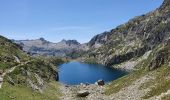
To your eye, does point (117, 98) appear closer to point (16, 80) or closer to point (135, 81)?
point (135, 81)

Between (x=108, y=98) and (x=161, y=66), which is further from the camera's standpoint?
(x=161, y=66)

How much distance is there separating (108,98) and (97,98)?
296cm

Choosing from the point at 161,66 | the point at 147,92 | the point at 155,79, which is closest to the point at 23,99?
the point at 147,92

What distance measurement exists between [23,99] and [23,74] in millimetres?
29359

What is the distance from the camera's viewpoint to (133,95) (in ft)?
240

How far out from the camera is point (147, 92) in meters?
71.2

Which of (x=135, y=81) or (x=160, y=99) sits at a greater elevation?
(x=135, y=81)

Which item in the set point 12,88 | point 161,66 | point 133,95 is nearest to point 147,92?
point 133,95

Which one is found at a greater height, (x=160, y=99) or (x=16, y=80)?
(x=16, y=80)

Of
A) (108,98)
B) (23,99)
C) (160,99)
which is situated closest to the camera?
(160,99)

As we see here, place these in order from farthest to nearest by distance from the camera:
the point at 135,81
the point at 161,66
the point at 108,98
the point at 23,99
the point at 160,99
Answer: the point at 161,66, the point at 135,81, the point at 108,98, the point at 23,99, the point at 160,99

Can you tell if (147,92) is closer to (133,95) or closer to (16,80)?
(133,95)

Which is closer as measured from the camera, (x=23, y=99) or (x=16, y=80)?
(x=23, y=99)

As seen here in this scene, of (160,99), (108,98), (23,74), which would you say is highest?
(23,74)
